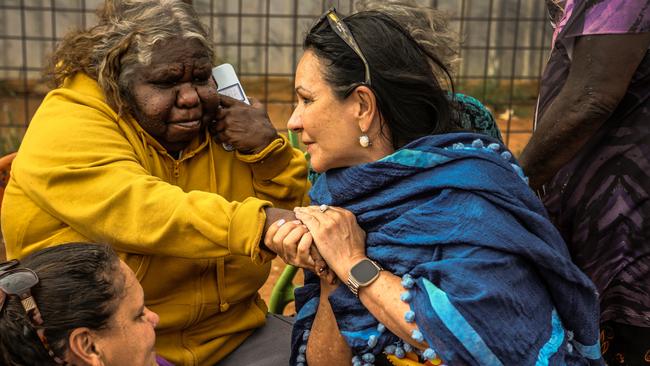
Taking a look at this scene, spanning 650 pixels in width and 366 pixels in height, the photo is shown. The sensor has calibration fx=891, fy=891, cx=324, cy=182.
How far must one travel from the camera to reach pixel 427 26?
264cm

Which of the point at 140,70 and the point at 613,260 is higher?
the point at 140,70

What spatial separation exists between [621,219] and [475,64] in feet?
25.2

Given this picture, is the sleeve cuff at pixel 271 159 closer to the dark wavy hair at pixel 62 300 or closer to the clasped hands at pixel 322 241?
the clasped hands at pixel 322 241

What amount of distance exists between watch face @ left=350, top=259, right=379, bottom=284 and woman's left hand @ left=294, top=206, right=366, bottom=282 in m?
0.02

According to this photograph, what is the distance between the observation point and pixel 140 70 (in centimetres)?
290

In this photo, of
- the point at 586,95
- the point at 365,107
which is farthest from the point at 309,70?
the point at 586,95

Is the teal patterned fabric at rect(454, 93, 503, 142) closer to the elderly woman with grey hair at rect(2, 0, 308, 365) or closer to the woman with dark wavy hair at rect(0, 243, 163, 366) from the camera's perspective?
the elderly woman with grey hair at rect(2, 0, 308, 365)

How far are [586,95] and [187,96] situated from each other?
129 cm

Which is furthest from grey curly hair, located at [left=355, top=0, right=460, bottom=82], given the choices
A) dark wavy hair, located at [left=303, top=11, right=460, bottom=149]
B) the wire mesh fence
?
the wire mesh fence

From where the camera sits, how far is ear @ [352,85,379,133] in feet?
Answer: 8.27

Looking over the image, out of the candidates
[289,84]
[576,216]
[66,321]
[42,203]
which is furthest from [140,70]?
[289,84]

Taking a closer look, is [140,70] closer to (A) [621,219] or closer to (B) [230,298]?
(B) [230,298]

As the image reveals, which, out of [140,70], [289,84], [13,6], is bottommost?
[289,84]

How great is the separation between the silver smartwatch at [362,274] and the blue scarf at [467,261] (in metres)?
0.06
